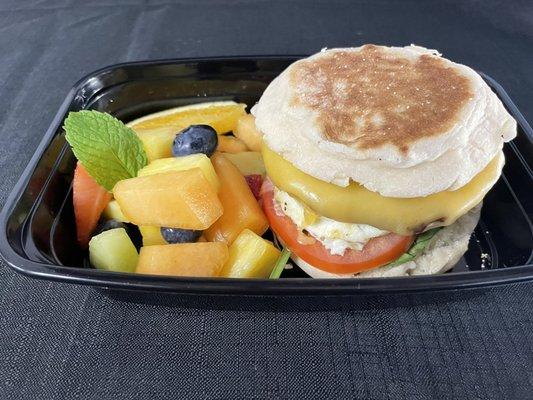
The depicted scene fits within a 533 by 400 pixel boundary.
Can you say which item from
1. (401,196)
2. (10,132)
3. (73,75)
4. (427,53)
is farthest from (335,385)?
(73,75)

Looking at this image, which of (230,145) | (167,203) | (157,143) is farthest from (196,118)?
(167,203)

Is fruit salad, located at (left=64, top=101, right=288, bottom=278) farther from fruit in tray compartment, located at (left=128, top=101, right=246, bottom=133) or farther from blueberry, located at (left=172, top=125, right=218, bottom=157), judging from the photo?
fruit in tray compartment, located at (left=128, top=101, right=246, bottom=133)

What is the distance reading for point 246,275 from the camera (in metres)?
1.70

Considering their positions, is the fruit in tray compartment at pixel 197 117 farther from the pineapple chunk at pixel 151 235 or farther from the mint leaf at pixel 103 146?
the pineapple chunk at pixel 151 235

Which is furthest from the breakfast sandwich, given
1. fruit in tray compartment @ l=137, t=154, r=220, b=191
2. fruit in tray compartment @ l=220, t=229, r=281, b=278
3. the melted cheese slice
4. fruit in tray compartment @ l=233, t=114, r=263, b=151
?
fruit in tray compartment @ l=233, t=114, r=263, b=151

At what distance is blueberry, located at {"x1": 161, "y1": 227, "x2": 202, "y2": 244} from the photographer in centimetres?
172

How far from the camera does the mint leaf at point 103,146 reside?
1.86m

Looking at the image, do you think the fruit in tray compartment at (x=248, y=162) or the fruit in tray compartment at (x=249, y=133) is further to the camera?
the fruit in tray compartment at (x=249, y=133)

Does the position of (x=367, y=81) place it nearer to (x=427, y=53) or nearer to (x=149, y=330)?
(x=427, y=53)

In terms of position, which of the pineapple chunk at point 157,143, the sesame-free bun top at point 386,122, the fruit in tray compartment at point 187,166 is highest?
the sesame-free bun top at point 386,122

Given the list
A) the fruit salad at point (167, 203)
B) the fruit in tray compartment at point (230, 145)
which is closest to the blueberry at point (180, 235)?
the fruit salad at point (167, 203)

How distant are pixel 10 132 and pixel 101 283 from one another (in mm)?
1741

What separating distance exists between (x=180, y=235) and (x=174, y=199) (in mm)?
144

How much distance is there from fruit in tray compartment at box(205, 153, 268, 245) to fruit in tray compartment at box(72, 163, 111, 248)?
18.3 inches
